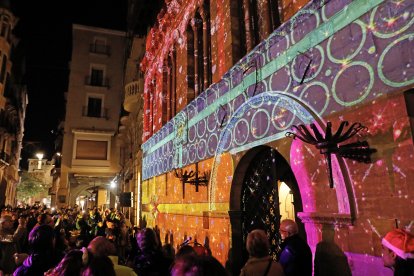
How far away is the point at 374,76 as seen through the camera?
397 centimetres

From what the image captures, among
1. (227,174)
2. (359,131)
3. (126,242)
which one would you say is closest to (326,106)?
(359,131)

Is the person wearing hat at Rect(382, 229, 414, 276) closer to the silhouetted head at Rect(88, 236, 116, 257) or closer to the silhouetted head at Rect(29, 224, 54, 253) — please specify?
the silhouetted head at Rect(88, 236, 116, 257)

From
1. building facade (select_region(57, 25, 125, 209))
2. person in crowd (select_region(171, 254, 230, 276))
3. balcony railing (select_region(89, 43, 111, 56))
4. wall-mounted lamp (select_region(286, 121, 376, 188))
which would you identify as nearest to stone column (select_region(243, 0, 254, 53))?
wall-mounted lamp (select_region(286, 121, 376, 188))

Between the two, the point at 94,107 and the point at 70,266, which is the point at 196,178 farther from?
the point at 94,107

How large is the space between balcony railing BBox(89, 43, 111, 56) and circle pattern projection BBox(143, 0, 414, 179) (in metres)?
27.2

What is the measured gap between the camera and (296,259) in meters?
4.11

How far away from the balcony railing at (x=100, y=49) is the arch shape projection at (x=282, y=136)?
28737 mm

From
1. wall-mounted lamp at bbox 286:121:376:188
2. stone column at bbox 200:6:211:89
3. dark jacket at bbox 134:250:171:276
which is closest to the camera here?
wall-mounted lamp at bbox 286:121:376:188

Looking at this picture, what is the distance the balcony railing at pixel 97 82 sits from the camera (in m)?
32.1

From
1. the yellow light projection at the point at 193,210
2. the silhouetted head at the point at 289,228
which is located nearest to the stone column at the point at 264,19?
the yellow light projection at the point at 193,210

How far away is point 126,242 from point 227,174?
13.5 ft

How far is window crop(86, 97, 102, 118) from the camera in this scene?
31.4m

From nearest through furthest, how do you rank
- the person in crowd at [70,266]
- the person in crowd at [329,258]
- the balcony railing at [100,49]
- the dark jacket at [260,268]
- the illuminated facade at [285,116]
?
the person in crowd at [70,266] → the dark jacket at [260,268] → the illuminated facade at [285,116] → the person in crowd at [329,258] → the balcony railing at [100,49]

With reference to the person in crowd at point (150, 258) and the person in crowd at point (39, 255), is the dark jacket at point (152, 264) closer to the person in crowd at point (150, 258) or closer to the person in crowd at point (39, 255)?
the person in crowd at point (150, 258)
